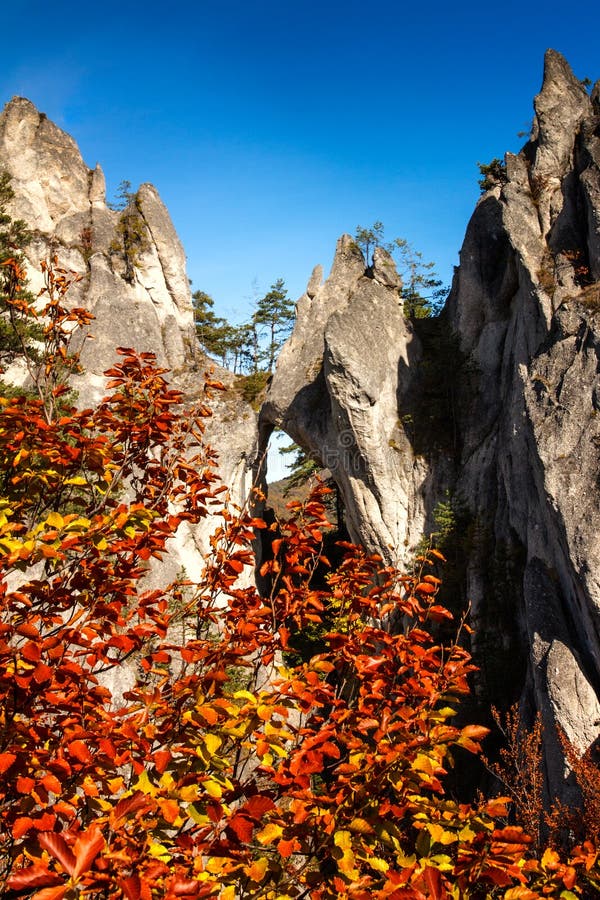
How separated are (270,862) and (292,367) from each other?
2694 cm

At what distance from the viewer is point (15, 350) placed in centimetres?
1809

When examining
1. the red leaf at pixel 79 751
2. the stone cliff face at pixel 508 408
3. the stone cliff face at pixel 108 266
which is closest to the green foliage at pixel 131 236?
the stone cliff face at pixel 108 266

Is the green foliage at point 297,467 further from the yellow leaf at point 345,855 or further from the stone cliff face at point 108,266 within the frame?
the yellow leaf at point 345,855

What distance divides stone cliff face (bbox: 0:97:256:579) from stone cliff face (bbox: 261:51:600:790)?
3.92 meters

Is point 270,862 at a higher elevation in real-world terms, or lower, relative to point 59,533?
lower

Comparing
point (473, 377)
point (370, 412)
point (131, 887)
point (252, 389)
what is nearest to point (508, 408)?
point (473, 377)

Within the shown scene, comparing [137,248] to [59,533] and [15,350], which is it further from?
[59,533]

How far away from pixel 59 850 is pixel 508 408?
1925 centimetres

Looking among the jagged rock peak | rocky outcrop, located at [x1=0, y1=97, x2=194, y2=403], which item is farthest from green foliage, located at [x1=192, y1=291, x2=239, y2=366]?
the jagged rock peak

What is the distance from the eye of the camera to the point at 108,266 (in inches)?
1278

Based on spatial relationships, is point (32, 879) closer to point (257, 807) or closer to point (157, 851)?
point (157, 851)

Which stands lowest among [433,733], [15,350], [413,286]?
[433,733]

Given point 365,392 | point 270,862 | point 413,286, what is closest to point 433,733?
point 270,862

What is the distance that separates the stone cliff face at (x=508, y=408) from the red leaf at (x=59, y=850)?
11712mm
